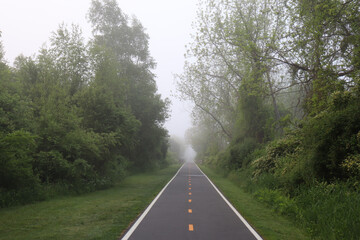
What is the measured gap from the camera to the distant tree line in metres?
13.6

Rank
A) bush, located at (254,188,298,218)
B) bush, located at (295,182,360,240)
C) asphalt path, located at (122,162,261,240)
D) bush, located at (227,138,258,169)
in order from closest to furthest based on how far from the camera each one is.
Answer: bush, located at (295,182,360,240) → asphalt path, located at (122,162,261,240) → bush, located at (254,188,298,218) → bush, located at (227,138,258,169)

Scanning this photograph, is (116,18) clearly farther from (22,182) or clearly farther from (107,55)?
(22,182)

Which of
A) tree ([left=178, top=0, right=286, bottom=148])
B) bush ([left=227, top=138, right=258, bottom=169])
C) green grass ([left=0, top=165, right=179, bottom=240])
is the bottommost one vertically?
green grass ([left=0, top=165, right=179, bottom=240])

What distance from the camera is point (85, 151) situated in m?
19.3

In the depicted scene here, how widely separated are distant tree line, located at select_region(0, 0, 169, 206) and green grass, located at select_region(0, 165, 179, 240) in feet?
6.28

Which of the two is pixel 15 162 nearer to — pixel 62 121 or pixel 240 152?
pixel 62 121

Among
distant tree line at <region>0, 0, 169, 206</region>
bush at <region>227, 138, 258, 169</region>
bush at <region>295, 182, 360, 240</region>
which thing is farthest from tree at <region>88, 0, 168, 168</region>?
bush at <region>295, 182, 360, 240</region>

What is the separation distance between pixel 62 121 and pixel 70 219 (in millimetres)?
9018

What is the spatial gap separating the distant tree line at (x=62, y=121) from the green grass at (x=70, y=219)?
6.28ft

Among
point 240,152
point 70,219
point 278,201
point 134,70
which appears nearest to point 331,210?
point 278,201

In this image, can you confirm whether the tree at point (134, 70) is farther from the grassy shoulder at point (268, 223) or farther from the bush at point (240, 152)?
the grassy shoulder at point (268, 223)

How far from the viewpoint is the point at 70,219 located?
33.9 ft

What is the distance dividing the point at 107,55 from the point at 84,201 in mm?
15441

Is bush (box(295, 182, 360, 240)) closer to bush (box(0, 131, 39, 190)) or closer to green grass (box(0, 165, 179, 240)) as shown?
green grass (box(0, 165, 179, 240))
